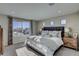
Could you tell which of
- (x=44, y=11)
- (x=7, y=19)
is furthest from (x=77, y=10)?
(x=7, y=19)

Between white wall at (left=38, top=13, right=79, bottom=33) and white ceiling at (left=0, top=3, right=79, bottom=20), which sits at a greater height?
white ceiling at (left=0, top=3, right=79, bottom=20)

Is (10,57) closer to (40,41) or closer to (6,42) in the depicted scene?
(6,42)

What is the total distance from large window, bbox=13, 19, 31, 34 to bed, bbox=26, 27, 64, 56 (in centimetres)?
18

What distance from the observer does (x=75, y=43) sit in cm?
152

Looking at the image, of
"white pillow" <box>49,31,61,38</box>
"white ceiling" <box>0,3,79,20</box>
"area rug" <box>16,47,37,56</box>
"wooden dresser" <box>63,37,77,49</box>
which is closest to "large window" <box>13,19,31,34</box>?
"white ceiling" <box>0,3,79,20</box>

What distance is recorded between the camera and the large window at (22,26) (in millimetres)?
1511

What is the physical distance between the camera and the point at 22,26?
159cm

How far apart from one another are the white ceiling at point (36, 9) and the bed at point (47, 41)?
330 millimetres

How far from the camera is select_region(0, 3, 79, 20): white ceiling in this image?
1.37 metres

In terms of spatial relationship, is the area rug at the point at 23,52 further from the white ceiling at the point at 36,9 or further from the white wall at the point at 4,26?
the white ceiling at the point at 36,9

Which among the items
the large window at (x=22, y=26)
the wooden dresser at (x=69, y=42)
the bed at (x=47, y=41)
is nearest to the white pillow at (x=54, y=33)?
the bed at (x=47, y=41)

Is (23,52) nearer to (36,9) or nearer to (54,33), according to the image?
(54,33)

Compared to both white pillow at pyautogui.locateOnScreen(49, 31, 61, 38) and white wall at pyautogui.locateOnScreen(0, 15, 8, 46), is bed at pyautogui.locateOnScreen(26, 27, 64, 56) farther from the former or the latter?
white wall at pyautogui.locateOnScreen(0, 15, 8, 46)

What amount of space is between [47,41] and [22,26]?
62 centimetres
